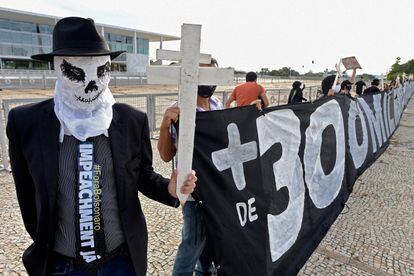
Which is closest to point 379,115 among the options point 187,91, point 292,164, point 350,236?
point 350,236

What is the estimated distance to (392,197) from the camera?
186 inches

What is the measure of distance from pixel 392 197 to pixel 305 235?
2576 mm

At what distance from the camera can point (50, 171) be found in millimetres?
1338

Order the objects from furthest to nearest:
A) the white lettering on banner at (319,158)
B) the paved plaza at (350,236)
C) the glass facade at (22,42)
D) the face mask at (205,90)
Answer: the glass facade at (22,42) < the white lettering on banner at (319,158) < the paved plaza at (350,236) < the face mask at (205,90)

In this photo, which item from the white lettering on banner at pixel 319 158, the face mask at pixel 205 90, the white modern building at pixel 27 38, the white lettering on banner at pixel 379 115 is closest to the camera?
the face mask at pixel 205 90

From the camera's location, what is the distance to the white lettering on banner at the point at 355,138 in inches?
185

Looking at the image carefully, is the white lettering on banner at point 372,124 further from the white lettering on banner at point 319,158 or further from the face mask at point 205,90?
the face mask at point 205,90

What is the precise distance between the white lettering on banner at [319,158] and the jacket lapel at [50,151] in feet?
8.13

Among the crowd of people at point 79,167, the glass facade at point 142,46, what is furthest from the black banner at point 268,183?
the glass facade at point 142,46

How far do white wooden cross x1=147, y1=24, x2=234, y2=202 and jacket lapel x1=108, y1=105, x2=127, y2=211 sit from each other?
311mm

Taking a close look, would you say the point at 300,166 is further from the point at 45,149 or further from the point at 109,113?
the point at 45,149

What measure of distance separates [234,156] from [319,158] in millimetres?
1625

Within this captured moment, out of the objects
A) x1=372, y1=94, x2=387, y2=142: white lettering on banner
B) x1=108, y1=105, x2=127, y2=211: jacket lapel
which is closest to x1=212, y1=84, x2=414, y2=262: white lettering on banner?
x1=108, y1=105, x2=127, y2=211: jacket lapel

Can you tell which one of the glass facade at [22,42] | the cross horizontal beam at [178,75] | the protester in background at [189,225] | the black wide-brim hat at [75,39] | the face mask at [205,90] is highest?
the glass facade at [22,42]
